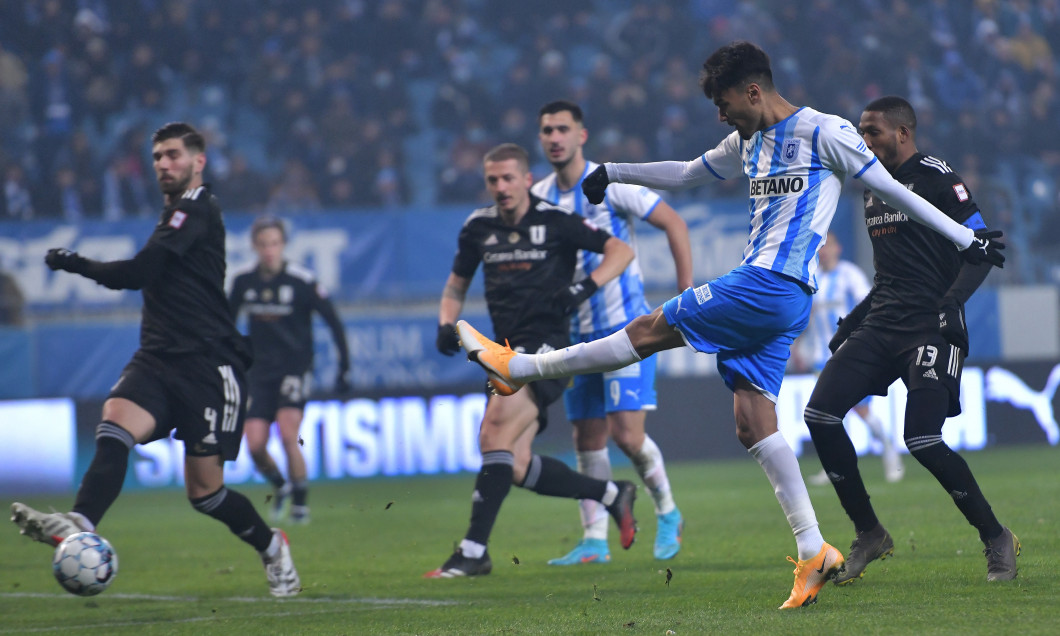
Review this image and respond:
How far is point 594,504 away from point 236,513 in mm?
2114

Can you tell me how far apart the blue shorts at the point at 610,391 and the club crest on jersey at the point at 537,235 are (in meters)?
0.64

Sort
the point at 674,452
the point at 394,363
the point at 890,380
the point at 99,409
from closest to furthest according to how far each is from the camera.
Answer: the point at 890,380 < the point at 99,409 < the point at 674,452 < the point at 394,363

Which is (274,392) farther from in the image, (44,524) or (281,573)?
(44,524)

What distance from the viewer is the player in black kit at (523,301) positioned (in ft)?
21.0

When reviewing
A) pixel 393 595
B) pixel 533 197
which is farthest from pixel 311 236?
pixel 393 595

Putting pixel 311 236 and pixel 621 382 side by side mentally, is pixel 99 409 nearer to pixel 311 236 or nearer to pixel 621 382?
pixel 311 236

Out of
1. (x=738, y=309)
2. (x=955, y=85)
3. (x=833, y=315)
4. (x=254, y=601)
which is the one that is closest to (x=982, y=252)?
(x=738, y=309)

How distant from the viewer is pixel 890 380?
17.6 ft

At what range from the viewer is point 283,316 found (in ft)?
33.4

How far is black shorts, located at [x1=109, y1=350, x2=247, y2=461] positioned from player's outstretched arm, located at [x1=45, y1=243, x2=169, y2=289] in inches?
14.7

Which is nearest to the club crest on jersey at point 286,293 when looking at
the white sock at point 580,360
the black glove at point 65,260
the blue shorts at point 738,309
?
the black glove at point 65,260

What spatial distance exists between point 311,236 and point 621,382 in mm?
8983

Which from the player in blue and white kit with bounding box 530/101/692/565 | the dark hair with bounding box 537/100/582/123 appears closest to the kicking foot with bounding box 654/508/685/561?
the player in blue and white kit with bounding box 530/101/692/565

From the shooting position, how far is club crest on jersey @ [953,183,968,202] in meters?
5.25
